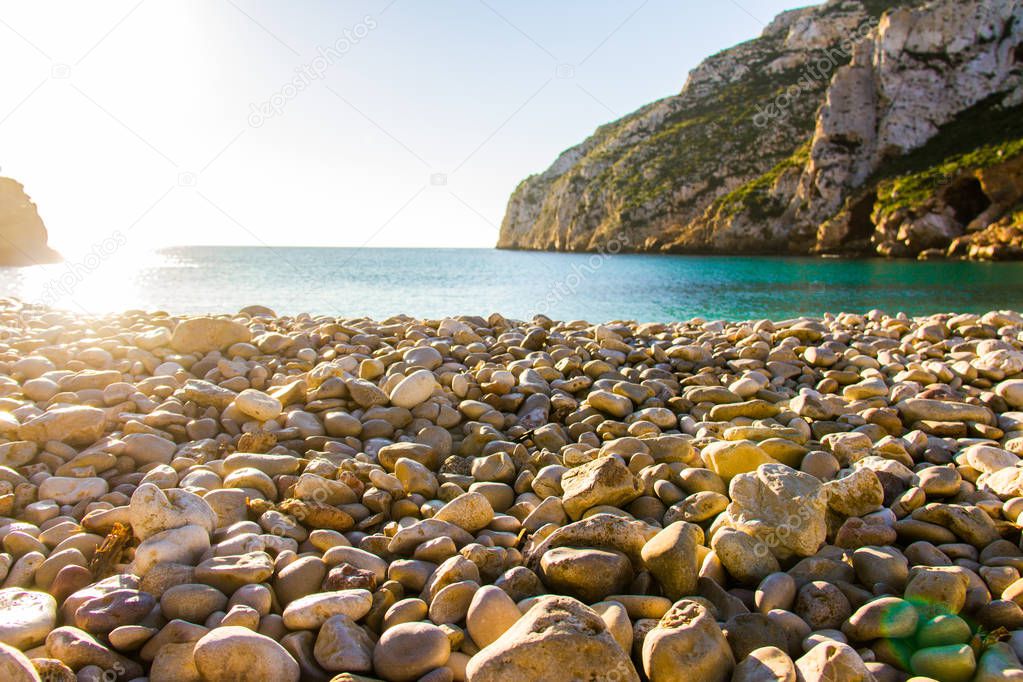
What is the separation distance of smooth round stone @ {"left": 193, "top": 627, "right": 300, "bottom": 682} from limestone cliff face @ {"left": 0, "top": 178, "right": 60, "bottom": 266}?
56.4m

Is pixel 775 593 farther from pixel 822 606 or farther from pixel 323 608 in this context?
pixel 323 608

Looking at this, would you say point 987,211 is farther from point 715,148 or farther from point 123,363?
point 123,363

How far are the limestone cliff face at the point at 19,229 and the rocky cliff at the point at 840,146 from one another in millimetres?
56062

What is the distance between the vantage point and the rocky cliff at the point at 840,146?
43719 mm

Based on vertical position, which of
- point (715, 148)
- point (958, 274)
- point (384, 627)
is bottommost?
point (384, 627)

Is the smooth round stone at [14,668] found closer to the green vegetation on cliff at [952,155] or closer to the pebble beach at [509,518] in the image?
the pebble beach at [509,518]

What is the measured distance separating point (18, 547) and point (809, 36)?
88.3m

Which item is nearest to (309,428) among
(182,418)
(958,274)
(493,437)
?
(182,418)

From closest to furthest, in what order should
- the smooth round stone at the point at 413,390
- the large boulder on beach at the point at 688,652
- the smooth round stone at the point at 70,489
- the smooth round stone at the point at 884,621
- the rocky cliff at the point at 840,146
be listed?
the large boulder on beach at the point at 688,652
the smooth round stone at the point at 884,621
the smooth round stone at the point at 70,489
the smooth round stone at the point at 413,390
the rocky cliff at the point at 840,146

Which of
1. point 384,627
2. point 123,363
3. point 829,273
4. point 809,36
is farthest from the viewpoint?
point 809,36

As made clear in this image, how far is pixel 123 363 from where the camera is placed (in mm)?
5703

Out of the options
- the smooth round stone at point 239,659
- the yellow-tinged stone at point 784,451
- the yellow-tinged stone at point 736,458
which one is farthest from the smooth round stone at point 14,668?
the yellow-tinged stone at point 784,451

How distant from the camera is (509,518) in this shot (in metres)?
3.26

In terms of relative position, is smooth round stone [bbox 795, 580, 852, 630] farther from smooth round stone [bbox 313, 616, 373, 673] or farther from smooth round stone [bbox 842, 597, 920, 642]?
smooth round stone [bbox 313, 616, 373, 673]
